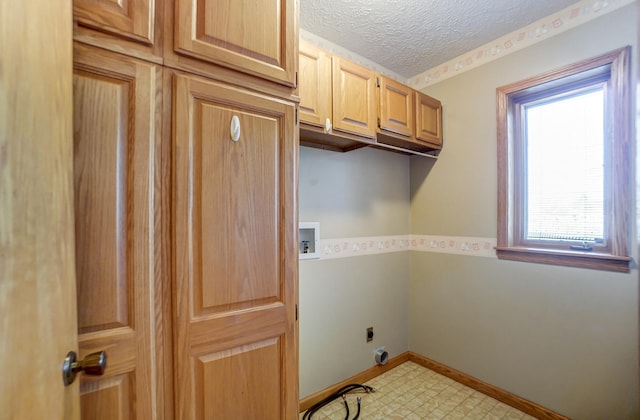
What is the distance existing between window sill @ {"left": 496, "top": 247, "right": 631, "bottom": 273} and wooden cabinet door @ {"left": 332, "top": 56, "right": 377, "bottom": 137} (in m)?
1.28

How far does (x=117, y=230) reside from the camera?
758 millimetres

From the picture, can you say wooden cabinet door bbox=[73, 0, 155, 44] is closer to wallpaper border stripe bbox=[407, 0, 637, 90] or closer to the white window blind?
wallpaper border stripe bbox=[407, 0, 637, 90]

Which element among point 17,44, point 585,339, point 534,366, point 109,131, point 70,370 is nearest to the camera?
point 17,44

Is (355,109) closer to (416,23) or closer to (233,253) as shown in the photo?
(416,23)

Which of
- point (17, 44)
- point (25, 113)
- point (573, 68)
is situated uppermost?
point (573, 68)

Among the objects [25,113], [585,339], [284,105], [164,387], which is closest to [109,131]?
[25,113]

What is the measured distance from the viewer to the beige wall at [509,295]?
5.11 ft

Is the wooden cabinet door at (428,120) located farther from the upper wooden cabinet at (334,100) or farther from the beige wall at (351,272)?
the upper wooden cabinet at (334,100)

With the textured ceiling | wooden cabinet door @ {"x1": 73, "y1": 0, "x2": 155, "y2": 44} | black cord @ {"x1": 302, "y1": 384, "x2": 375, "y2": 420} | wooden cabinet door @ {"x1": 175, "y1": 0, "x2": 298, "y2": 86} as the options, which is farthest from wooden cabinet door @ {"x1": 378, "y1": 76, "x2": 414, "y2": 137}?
black cord @ {"x1": 302, "y1": 384, "x2": 375, "y2": 420}

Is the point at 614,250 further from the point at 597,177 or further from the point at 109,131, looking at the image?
the point at 109,131

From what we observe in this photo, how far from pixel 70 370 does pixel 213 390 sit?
0.41 meters

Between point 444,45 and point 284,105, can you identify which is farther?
point 444,45

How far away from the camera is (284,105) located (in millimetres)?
1059

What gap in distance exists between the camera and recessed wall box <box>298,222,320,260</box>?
75.8 inches
